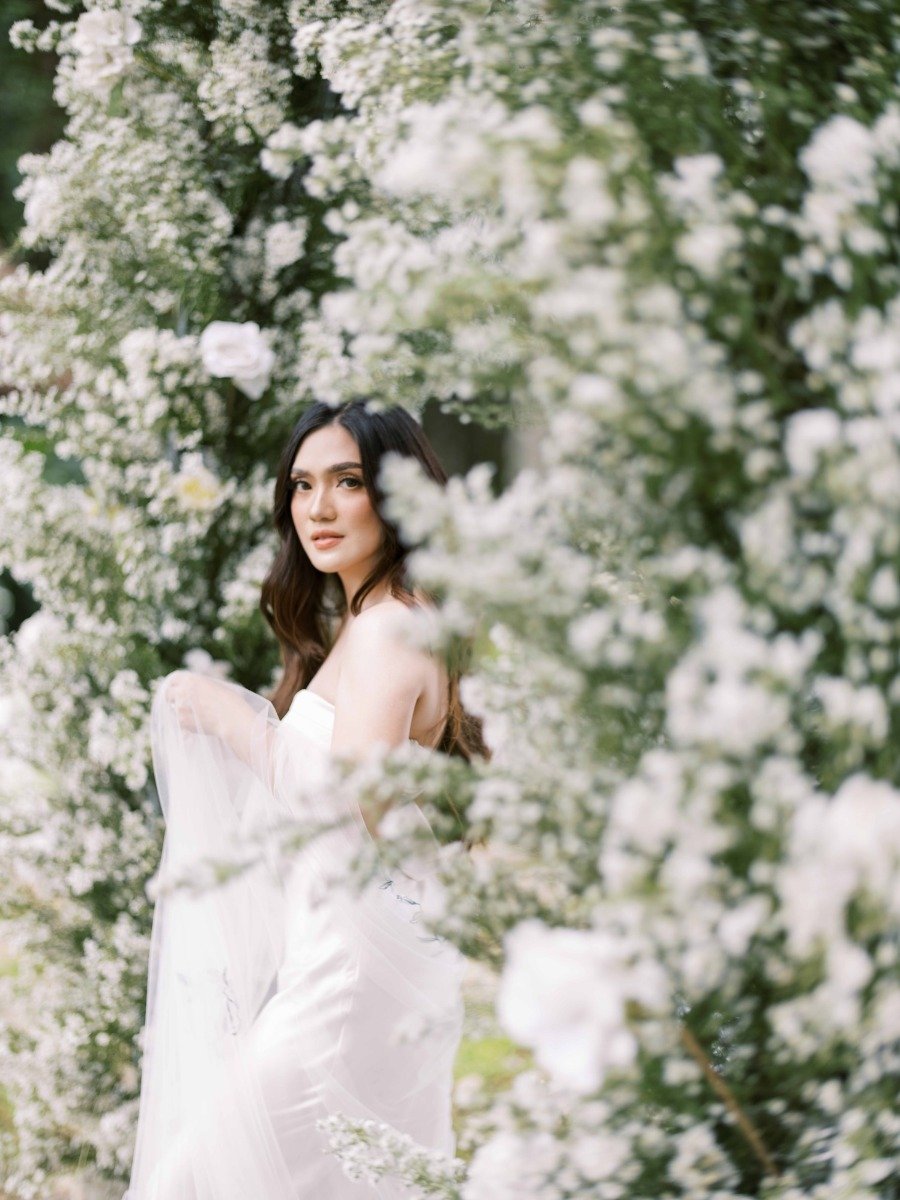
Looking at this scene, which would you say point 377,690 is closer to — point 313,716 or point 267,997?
point 313,716

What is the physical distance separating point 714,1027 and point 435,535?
63 cm

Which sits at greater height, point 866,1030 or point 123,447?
point 123,447

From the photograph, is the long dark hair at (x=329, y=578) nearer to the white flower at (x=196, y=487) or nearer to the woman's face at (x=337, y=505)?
the woman's face at (x=337, y=505)

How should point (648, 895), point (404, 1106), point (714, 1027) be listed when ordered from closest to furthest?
point (648, 895) → point (714, 1027) → point (404, 1106)

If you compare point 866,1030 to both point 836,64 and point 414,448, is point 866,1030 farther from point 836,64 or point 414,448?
point 414,448

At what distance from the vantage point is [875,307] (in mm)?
1210

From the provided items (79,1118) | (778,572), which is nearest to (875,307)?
(778,572)

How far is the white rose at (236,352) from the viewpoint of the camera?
2.85 metres

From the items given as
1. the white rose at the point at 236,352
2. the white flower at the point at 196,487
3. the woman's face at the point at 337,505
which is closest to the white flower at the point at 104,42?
the white rose at the point at 236,352

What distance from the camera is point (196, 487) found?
9.84 ft

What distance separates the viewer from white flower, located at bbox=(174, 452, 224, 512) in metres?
3.00

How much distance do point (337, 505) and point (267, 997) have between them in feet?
3.56

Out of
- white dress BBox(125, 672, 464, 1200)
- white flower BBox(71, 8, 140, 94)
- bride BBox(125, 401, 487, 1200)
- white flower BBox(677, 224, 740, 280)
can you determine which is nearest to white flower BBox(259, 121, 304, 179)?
white flower BBox(677, 224, 740, 280)

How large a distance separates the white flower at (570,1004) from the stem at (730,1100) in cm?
22
